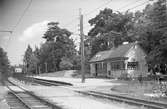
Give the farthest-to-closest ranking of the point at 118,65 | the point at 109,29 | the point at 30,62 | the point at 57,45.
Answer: the point at 30,62 < the point at 57,45 < the point at 109,29 < the point at 118,65

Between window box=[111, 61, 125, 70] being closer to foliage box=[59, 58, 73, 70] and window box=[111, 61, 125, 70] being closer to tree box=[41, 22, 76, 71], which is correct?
foliage box=[59, 58, 73, 70]

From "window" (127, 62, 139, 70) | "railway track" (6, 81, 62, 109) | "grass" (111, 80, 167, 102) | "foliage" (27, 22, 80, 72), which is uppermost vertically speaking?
A: "foliage" (27, 22, 80, 72)

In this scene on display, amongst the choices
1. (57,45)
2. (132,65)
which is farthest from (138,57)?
(57,45)

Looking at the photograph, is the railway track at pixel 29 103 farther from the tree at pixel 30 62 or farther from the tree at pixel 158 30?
the tree at pixel 30 62

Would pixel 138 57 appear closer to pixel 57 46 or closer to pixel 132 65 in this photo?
pixel 132 65

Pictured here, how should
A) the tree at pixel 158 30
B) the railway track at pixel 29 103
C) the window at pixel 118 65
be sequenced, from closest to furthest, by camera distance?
1. the railway track at pixel 29 103
2. the tree at pixel 158 30
3. the window at pixel 118 65

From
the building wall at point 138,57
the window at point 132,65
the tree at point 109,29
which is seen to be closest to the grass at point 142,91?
the window at point 132,65

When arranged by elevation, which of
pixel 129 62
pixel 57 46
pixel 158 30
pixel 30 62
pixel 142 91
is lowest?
pixel 142 91

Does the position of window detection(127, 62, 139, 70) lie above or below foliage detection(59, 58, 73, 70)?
below

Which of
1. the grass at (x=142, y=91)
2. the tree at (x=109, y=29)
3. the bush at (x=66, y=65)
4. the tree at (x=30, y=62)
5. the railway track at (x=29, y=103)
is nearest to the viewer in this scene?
the railway track at (x=29, y=103)

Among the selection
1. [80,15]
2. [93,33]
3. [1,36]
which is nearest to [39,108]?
[1,36]

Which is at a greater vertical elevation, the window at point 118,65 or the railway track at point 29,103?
the window at point 118,65

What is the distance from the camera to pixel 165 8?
30.2 m

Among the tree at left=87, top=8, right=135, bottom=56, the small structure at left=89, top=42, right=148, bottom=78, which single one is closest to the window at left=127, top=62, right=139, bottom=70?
the small structure at left=89, top=42, right=148, bottom=78
